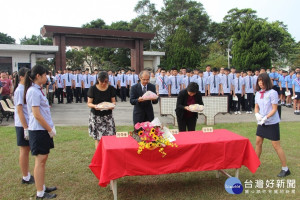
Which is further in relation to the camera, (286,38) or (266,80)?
(286,38)

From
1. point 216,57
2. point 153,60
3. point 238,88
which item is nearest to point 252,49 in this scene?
point 216,57

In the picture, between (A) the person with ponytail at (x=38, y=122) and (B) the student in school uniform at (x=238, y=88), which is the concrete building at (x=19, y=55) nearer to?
(B) the student in school uniform at (x=238, y=88)

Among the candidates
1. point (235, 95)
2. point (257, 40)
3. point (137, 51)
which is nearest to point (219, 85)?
point (235, 95)

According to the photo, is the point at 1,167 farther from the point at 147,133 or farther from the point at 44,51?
the point at 44,51

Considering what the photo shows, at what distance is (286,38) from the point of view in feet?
114

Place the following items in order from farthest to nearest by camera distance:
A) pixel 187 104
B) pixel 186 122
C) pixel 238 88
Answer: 1. pixel 238 88
2. pixel 186 122
3. pixel 187 104

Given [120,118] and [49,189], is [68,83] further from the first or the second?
[49,189]

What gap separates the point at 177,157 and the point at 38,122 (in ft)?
6.59

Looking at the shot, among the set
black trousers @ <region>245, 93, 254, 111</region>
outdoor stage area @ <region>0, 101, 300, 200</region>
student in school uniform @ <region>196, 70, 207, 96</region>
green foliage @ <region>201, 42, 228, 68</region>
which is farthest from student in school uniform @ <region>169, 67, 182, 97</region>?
green foliage @ <region>201, 42, 228, 68</region>

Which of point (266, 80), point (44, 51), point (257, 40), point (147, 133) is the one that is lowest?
point (147, 133)

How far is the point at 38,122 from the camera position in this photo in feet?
12.5

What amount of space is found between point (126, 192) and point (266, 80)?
2.99m

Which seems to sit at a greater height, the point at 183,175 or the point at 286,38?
the point at 286,38

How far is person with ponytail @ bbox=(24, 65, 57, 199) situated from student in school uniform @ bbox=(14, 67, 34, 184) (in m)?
0.24
